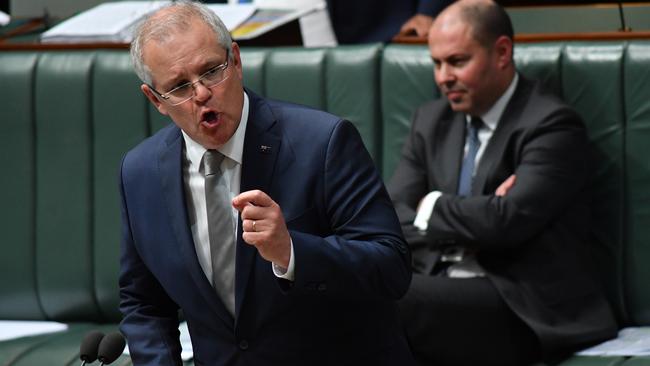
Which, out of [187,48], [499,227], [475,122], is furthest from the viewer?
[475,122]

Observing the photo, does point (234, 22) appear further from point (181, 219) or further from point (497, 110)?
point (181, 219)

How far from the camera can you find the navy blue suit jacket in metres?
2.43

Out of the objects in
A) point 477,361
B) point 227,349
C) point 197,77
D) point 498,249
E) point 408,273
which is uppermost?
point 197,77

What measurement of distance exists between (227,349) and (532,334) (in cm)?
140

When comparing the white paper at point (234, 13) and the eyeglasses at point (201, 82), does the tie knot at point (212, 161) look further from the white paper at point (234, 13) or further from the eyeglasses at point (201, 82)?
the white paper at point (234, 13)

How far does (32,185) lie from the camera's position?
4.50m

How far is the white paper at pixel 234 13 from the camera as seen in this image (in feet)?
14.8

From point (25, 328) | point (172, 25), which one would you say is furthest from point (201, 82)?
point (25, 328)

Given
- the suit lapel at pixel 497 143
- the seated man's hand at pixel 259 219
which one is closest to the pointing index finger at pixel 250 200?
the seated man's hand at pixel 259 219

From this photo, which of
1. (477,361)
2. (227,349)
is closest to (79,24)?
(477,361)

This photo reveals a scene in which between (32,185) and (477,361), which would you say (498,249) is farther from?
(32,185)

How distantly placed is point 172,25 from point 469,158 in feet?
5.39

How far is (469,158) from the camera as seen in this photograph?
12.8 ft

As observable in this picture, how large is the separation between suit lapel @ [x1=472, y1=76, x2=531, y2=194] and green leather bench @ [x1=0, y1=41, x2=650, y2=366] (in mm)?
231
